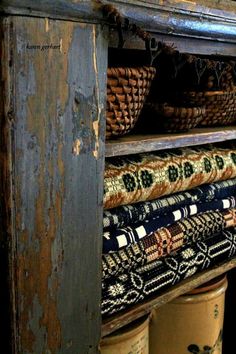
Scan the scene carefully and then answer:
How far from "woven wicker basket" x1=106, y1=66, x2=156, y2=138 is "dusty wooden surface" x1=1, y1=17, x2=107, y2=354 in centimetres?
6

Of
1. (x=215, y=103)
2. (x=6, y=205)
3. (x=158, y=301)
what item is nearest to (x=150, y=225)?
(x=158, y=301)

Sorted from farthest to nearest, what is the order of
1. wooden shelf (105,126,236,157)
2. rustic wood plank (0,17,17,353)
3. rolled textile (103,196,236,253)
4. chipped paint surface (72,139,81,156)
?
rolled textile (103,196,236,253)
wooden shelf (105,126,236,157)
chipped paint surface (72,139,81,156)
rustic wood plank (0,17,17,353)

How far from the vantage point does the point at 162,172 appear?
43.9 inches

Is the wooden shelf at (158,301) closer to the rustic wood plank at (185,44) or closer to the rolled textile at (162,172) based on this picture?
the rolled textile at (162,172)

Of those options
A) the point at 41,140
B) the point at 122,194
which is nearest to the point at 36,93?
the point at 41,140

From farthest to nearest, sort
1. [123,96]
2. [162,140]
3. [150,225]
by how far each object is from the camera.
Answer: [150,225] < [162,140] < [123,96]

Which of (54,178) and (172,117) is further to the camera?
(172,117)

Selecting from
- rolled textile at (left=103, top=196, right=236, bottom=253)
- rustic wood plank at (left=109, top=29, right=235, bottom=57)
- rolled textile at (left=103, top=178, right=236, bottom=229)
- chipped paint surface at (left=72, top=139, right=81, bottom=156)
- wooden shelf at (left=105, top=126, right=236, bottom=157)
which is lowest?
rolled textile at (left=103, top=196, right=236, bottom=253)

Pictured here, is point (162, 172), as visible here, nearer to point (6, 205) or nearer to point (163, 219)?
point (163, 219)

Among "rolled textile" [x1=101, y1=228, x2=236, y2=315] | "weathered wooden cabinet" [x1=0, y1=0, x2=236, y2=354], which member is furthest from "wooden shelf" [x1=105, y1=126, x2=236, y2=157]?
"rolled textile" [x1=101, y1=228, x2=236, y2=315]

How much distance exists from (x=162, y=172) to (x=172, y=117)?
5.9 inches

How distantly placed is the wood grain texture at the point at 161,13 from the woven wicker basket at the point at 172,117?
17 centimetres

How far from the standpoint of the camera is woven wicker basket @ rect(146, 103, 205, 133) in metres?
1.04

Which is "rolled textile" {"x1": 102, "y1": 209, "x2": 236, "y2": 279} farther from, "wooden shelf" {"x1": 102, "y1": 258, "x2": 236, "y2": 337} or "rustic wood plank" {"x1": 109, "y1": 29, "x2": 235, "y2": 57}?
"rustic wood plank" {"x1": 109, "y1": 29, "x2": 235, "y2": 57}
